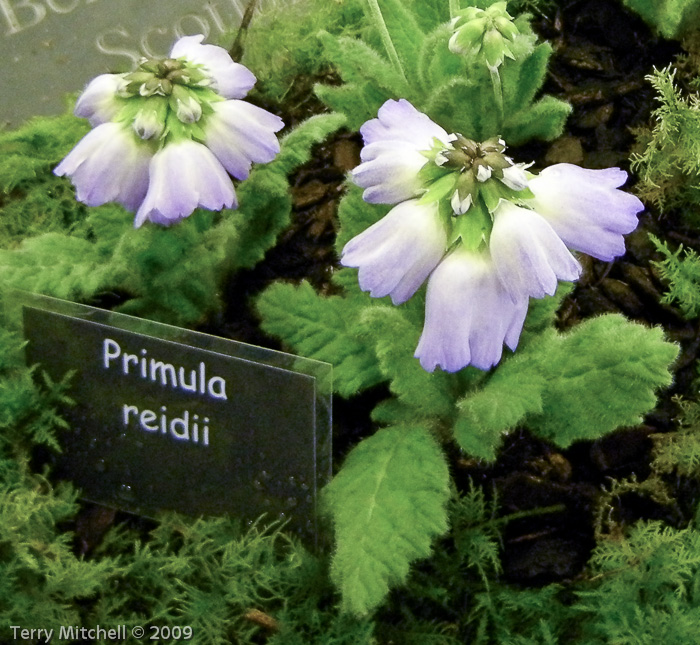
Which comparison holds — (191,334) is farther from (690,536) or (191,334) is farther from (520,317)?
(690,536)

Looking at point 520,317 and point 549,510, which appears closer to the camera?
point 520,317

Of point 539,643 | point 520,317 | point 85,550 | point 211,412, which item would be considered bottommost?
point 85,550

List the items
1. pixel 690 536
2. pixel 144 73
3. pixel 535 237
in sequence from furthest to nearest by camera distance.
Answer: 1. pixel 690 536
2. pixel 144 73
3. pixel 535 237

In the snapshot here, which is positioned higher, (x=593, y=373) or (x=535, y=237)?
(x=535, y=237)

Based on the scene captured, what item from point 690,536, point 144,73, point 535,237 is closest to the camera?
point 535,237

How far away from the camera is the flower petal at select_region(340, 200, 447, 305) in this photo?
564 mm

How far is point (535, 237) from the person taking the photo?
54 cm

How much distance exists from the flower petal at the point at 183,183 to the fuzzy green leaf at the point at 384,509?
286 millimetres

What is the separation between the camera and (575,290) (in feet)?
2.99

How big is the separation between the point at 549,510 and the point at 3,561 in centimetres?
56

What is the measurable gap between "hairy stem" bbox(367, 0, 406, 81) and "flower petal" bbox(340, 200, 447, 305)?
10.9 inches

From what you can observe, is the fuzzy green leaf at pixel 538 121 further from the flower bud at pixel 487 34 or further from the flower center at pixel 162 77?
the flower center at pixel 162 77

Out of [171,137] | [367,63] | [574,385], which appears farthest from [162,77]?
[574,385]

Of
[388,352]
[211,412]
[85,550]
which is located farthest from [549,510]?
[85,550]
